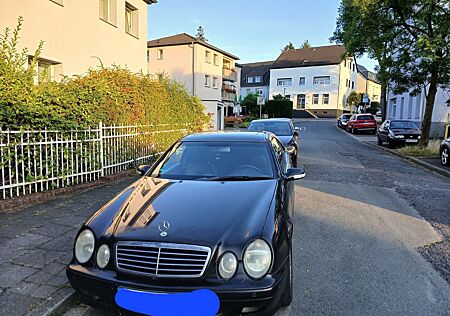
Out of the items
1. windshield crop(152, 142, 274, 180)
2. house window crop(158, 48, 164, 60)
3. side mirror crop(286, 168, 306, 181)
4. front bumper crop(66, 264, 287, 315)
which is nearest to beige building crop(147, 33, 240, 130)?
house window crop(158, 48, 164, 60)

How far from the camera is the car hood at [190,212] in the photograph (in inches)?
106

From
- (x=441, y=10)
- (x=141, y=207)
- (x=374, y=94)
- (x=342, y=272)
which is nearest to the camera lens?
(x=141, y=207)

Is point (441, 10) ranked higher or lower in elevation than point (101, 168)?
higher

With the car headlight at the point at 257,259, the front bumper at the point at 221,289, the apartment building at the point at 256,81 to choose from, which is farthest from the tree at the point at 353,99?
the front bumper at the point at 221,289

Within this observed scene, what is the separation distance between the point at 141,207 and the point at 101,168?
523 cm

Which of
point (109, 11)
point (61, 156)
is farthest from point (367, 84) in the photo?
point (61, 156)

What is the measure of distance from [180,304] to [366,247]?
3140mm

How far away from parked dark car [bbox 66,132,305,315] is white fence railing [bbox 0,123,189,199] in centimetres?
338

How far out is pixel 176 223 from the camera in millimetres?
2840

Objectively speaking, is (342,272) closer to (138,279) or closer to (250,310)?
(250,310)

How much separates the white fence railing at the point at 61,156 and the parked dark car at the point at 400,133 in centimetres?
1377

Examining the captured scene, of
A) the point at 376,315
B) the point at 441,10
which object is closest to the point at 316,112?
the point at 441,10

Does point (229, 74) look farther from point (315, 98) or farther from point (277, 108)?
point (315, 98)

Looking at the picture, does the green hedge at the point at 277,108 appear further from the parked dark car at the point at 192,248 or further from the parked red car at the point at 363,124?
the parked dark car at the point at 192,248
